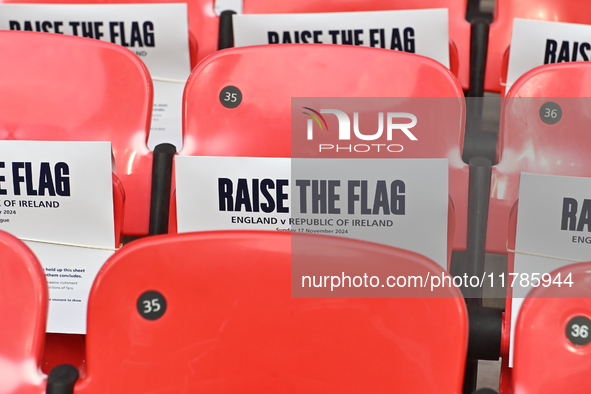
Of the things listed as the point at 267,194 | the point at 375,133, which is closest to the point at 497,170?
the point at 375,133

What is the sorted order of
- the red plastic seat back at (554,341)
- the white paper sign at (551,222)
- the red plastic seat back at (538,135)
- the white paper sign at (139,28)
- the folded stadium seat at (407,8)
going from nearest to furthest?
1. the red plastic seat back at (554,341)
2. the white paper sign at (551,222)
3. the red plastic seat back at (538,135)
4. the white paper sign at (139,28)
5. the folded stadium seat at (407,8)

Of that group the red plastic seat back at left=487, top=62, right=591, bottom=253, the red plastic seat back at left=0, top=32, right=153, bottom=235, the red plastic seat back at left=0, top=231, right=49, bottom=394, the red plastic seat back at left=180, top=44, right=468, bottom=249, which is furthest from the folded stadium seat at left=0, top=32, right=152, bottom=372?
the red plastic seat back at left=487, top=62, right=591, bottom=253

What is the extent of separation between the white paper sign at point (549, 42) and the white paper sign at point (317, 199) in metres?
0.52

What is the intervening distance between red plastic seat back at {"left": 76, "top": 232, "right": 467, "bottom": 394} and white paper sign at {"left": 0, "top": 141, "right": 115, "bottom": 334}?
350 millimetres

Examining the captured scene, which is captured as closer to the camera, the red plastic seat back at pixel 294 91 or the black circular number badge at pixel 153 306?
the black circular number badge at pixel 153 306

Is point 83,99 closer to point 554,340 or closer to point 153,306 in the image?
point 153,306

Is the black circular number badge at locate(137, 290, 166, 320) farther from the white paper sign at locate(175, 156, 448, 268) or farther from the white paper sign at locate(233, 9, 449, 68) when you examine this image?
the white paper sign at locate(233, 9, 449, 68)

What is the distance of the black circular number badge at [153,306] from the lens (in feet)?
2.27

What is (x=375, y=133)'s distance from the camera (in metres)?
1.11

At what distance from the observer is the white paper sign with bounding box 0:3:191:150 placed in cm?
152

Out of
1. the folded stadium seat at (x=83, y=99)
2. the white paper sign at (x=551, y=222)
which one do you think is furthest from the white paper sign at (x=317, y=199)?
the folded stadium seat at (x=83, y=99)

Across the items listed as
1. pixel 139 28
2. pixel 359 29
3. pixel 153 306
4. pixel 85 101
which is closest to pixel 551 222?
pixel 153 306

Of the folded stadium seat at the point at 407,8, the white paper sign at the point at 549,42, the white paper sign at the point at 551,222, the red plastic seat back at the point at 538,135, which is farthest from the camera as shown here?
the folded stadium seat at the point at 407,8

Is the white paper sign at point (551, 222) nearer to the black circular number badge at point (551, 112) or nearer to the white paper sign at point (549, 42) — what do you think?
the black circular number badge at point (551, 112)
